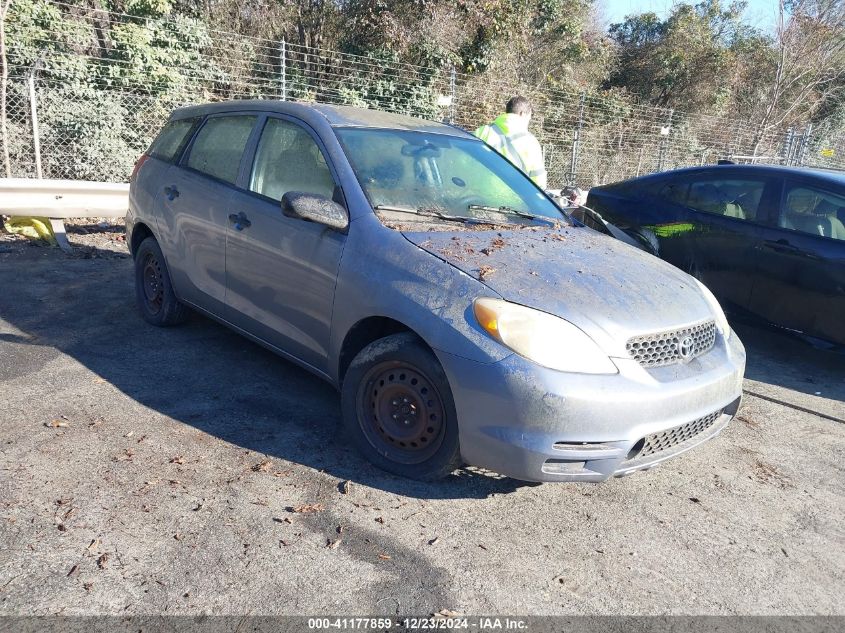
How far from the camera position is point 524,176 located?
4852 mm

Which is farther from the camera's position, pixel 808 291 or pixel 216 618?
pixel 808 291

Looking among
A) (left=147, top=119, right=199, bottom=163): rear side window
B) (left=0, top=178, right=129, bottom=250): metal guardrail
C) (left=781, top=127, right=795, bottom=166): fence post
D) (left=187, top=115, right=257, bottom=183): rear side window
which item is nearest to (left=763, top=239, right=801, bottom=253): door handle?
(left=187, top=115, right=257, bottom=183): rear side window

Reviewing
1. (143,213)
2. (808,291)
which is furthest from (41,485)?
(808,291)

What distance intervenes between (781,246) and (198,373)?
14.9 ft

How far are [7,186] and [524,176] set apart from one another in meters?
5.85

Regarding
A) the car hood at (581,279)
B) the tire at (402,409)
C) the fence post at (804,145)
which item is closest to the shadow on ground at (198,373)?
the tire at (402,409)

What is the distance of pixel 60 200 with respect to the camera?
26.1 ft

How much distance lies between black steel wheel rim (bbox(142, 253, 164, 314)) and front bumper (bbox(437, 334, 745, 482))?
10.1 feet

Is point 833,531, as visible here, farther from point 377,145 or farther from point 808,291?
point 377,145

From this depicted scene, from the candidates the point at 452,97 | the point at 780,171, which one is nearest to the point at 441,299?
the point at 780,171

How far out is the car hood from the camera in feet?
10.5

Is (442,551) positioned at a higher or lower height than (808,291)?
lower

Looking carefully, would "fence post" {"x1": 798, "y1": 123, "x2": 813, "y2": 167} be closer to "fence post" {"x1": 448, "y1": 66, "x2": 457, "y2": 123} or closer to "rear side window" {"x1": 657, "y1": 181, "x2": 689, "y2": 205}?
"fence post" {"x1": 448, "y1": 66, "x2": 457, "y2": 123}

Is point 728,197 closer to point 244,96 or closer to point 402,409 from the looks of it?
point 402,409
